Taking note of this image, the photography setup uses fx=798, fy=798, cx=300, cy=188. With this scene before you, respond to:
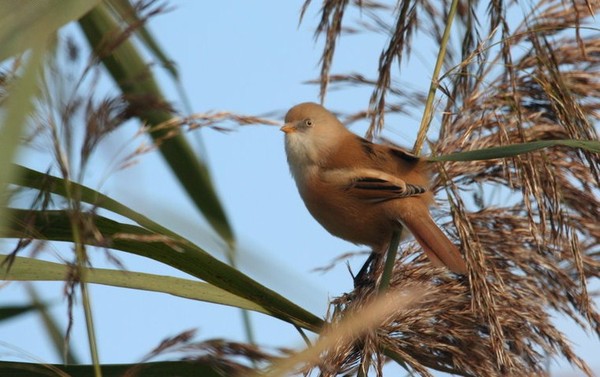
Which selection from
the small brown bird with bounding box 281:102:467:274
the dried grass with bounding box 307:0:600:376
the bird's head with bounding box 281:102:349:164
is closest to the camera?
Answer: the dried grass with bounding box 307:0:600:376

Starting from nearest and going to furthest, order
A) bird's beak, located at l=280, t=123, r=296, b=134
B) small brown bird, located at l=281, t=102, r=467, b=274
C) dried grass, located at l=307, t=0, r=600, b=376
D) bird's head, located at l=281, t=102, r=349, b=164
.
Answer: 1. dried grass, located at l=307, t=0, r=600, b=376
2. small brown bird, located at l=281, t=102, r=467, b=274
3. bird's head, located at l=281, t=102, r=349, b=164
4. bird's beak, located at l=280, t=123, r=296, b=134

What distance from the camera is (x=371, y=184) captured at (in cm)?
291

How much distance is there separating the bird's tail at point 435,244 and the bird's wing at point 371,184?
115mm

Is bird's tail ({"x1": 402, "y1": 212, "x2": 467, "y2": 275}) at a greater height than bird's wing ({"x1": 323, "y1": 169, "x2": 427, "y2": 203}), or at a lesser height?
lesser

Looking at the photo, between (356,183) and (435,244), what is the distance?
2.44ft

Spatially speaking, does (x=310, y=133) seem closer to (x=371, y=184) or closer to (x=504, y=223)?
(x=371, y=184)

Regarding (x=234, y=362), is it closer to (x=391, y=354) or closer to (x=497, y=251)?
(x=391, y=354)

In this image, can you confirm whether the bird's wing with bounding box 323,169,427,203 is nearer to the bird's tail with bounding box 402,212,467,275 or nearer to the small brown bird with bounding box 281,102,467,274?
the small brown bird with bounding box 281,102,467,274

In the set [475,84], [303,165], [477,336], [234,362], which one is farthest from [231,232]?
[303,165]

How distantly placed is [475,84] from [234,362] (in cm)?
150

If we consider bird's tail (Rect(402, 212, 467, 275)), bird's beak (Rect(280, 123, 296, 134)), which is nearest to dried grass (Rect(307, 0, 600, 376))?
bird's tail (Rect(402, 212, 467, 275))

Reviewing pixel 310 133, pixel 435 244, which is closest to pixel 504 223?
pixel 435 244

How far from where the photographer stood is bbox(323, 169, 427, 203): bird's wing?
107 inches

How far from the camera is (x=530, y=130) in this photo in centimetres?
243
